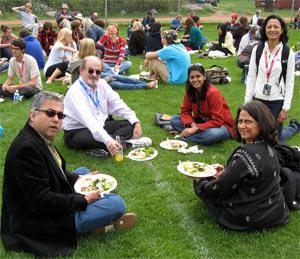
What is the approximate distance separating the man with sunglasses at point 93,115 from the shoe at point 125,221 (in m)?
1.33

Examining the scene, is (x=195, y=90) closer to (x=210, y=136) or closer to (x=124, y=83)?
(x=210, y=136)

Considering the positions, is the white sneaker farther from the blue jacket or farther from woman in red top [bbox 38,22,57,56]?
woman in red top [bbox 38,22,57,56]

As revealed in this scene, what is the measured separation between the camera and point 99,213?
4.07 meters

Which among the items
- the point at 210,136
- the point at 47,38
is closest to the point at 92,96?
the point at 210,136

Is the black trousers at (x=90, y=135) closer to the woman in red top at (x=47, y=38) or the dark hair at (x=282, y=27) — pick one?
the dark hair at (x=282, y=27)

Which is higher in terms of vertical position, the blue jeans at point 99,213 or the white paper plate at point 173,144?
the blue jeans at point 99,213

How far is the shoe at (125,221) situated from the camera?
4.37 metres

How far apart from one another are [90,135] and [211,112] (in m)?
1.94

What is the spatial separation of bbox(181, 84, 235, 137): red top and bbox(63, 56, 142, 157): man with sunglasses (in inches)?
38.1

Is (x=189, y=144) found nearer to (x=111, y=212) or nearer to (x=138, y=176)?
(x=138, y=176)

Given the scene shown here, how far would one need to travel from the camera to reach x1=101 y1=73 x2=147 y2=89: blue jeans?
10.7 meters

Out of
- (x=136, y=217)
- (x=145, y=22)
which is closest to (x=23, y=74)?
(x=136, y=217)

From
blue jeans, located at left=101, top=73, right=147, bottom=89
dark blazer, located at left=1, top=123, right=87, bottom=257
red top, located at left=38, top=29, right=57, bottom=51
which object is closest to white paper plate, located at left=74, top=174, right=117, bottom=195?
dark blazer, located at left=1, top=123, right=87, bottom=257

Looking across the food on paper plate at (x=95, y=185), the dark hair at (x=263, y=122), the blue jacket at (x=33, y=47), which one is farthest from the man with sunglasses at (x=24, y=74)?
the dark hair at (x=263, y=122)
